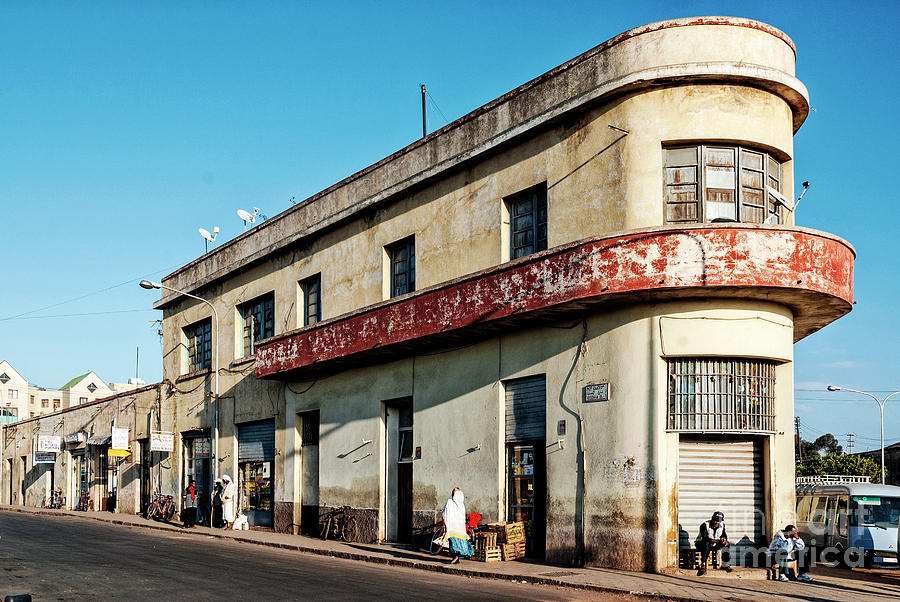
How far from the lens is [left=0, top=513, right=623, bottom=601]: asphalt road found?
13.7 meters

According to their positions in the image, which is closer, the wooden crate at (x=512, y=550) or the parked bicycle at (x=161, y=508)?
the wooden crate at (x=512, y=550)

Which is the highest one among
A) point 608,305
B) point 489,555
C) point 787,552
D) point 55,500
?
point 608,305

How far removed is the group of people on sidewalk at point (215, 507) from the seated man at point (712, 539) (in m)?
17.8

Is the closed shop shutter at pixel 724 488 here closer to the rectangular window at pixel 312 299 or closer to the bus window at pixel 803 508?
the bus window at pixel 803 508

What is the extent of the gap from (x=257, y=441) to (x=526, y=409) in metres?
14.0

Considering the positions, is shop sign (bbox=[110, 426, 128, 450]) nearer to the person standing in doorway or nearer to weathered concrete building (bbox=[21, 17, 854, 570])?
the person standing in doorway

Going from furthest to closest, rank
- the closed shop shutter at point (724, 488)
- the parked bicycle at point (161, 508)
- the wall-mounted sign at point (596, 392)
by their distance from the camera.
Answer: the parked bicycle at point (161, 508) → the wall-mounted sign at point (596, 392) → the closed shop shutter at point (724, 488)

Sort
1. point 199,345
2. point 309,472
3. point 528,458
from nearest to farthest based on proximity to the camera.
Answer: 1. point 528,458
2. point 309,472
3. point 199,345

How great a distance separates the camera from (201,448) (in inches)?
1388

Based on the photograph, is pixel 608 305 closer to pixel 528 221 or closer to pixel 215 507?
pixel 528 221

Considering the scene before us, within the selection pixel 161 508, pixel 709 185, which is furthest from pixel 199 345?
pixel 709 185

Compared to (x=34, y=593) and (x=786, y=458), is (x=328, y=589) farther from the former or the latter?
(x=786, y=458)

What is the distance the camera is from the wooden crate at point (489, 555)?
18906 mm

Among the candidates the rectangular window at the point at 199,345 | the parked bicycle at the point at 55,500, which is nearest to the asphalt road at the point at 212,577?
the rectangular window at the point at 199,345
